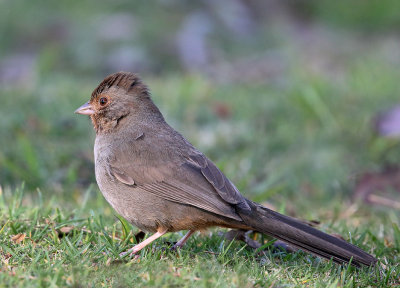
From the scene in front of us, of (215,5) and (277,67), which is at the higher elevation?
(215,5)

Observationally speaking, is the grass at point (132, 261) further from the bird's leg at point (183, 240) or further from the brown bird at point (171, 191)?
the brown bird at point (171, 191)

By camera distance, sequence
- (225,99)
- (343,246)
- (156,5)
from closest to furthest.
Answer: (343,246) → (225,99) → (156,5)

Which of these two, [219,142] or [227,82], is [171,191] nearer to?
[219,142]

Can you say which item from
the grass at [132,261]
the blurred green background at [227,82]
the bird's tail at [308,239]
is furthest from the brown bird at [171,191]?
the blurred green background at [227,82]

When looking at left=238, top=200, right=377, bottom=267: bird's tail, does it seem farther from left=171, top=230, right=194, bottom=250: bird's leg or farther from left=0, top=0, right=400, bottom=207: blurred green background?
left=0, top=0, right=400, bottom=207: blurred green background

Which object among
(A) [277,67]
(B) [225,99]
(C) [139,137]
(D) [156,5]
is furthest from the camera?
(D) [156,5]

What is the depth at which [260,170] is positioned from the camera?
7.11m

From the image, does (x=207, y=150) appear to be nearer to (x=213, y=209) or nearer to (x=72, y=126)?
(x=72, y=126)

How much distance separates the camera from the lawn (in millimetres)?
3992

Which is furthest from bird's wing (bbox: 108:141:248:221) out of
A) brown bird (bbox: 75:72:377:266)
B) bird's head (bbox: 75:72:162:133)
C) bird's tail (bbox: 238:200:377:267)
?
bird's head (bbox: 75:72:162:133)

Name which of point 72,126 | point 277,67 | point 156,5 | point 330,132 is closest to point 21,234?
point 72,126

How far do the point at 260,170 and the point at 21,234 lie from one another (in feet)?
11.1

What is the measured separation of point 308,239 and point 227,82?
238 inches

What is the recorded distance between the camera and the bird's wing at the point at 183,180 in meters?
4.31
